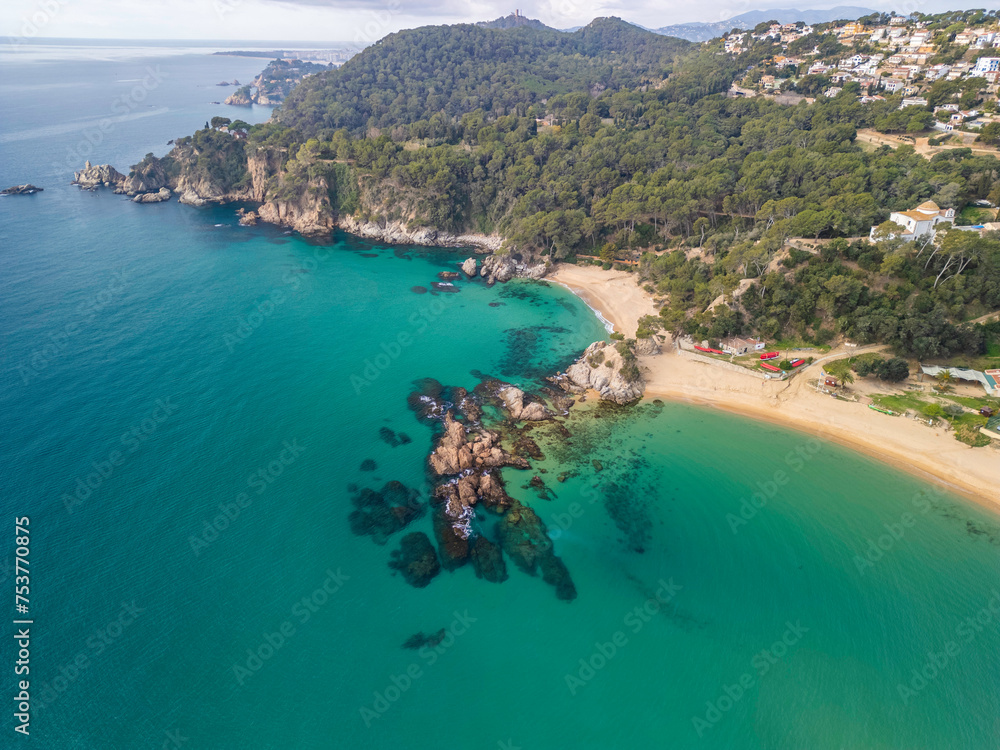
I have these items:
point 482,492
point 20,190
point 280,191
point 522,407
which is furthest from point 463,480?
point 20,190

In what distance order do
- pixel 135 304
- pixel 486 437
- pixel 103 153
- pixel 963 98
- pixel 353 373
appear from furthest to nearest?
pixel 103 153
pixel 963 98
pixel 135 304
pixel 353 373
pixel 486 437

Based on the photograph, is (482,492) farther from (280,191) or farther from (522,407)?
(280,191)

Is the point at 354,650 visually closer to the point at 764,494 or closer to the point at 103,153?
the point at 764,494

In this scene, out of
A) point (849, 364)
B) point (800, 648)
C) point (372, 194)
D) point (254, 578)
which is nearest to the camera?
point (800, 648)

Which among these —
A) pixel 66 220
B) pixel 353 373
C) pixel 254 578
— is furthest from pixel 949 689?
pixel 66 220

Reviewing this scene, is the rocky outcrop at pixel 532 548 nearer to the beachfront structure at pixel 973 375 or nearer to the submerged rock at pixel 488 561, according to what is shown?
the submerged rock at pixel 488 561
